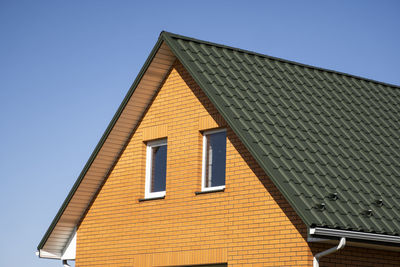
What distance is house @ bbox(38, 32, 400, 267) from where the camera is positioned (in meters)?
13.3

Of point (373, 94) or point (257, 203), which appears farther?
point (373, 94)

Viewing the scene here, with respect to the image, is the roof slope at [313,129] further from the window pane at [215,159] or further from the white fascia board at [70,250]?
the white fascia board at [70,250]

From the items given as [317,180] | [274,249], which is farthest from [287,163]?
[274,249]

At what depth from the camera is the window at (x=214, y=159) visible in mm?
15383

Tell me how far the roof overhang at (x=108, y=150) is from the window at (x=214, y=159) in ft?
6.38

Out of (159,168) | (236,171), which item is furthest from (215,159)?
(159,168)

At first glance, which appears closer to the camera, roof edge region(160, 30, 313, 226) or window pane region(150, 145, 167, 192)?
roof edge region(160, 30, 313, 226)

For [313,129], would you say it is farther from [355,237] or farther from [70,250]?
[70,250]

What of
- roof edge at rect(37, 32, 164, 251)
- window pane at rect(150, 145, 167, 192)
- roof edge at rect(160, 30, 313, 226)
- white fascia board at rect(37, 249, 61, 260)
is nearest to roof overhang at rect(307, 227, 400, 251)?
roof edge at rect(160, 30, 313, 226)

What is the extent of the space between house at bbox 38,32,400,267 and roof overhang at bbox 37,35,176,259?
27mm

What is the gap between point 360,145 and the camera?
15570 millimetres

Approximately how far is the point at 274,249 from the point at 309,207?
129cm

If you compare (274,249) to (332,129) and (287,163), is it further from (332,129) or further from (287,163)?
(332,129)

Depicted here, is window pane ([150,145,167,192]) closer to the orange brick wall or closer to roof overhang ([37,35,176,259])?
the orange brick wall
